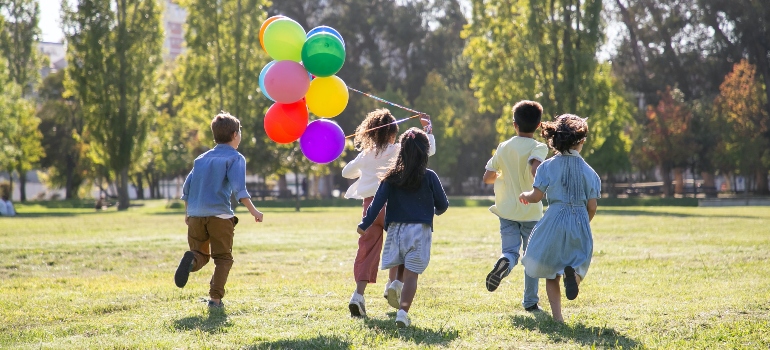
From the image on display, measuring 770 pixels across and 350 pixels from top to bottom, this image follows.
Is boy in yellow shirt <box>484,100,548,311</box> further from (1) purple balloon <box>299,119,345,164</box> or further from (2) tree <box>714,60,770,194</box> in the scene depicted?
(2) tree <box>714,60,770,194</box>

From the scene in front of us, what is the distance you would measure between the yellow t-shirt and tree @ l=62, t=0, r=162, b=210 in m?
34.4

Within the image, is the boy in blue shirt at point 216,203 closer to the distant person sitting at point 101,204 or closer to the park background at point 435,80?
the park background at point 435,80

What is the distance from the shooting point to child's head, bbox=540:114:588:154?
6285 millimetres

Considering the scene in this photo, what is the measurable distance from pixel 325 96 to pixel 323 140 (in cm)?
63

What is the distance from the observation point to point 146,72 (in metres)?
39.7

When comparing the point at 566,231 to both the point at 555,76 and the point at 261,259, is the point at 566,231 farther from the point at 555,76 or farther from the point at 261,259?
the point at 555,76

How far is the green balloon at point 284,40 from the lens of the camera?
822cm

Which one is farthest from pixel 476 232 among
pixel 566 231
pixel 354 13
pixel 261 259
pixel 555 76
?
pixel 354 13

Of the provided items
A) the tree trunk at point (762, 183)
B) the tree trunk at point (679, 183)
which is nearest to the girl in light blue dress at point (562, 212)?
the tree trunk at point (762, 183)

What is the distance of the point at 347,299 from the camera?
7.61 meters

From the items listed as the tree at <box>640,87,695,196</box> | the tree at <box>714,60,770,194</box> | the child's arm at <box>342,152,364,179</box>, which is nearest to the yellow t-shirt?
the child's arm at <box>342,152,364,179</box>

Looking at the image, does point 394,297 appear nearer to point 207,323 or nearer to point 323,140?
point 207,323

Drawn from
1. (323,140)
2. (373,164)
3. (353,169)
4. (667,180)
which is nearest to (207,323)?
(353,169)

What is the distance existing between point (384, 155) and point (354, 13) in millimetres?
46877
